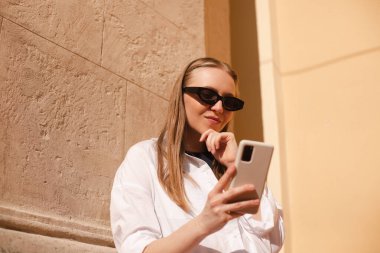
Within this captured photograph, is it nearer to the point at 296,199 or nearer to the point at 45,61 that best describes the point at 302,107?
the point at 296,199

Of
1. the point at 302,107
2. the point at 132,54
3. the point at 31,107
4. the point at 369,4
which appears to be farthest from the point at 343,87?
the point at 31,107

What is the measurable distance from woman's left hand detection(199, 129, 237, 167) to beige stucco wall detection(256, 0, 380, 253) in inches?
80.3

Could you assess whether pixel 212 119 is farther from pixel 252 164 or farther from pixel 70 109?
pixel 70 109

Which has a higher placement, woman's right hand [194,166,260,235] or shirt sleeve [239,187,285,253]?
woman's right hand [194,166,260,235]

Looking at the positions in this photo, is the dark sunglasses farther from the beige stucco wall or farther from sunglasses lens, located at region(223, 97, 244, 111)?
the beige stucco wall

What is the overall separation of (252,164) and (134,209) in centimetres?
44

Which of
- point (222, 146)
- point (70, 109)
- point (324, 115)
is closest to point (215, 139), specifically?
point (222, 146)

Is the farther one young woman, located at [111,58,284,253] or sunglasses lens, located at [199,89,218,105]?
sunglasses lens, located at [199,89,218,105]

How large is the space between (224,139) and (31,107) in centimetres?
113

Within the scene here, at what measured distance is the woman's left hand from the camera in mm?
1805

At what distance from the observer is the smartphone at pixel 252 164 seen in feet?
4.93

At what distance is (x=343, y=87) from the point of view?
156 inches

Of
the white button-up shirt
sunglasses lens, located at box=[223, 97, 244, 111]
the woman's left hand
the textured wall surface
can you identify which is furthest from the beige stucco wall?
the woman's left hand

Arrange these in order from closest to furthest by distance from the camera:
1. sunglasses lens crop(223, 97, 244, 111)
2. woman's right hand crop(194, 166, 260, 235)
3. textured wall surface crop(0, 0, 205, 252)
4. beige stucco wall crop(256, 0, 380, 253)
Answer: woman's right hand crop(194, 166, 260, 235) → sunglasses lens crop(223, 97, 244, 111) → textured wall surface crop(0, 0, 205, 252) → beige stucco wall crop(256, 0, 380, 253)
